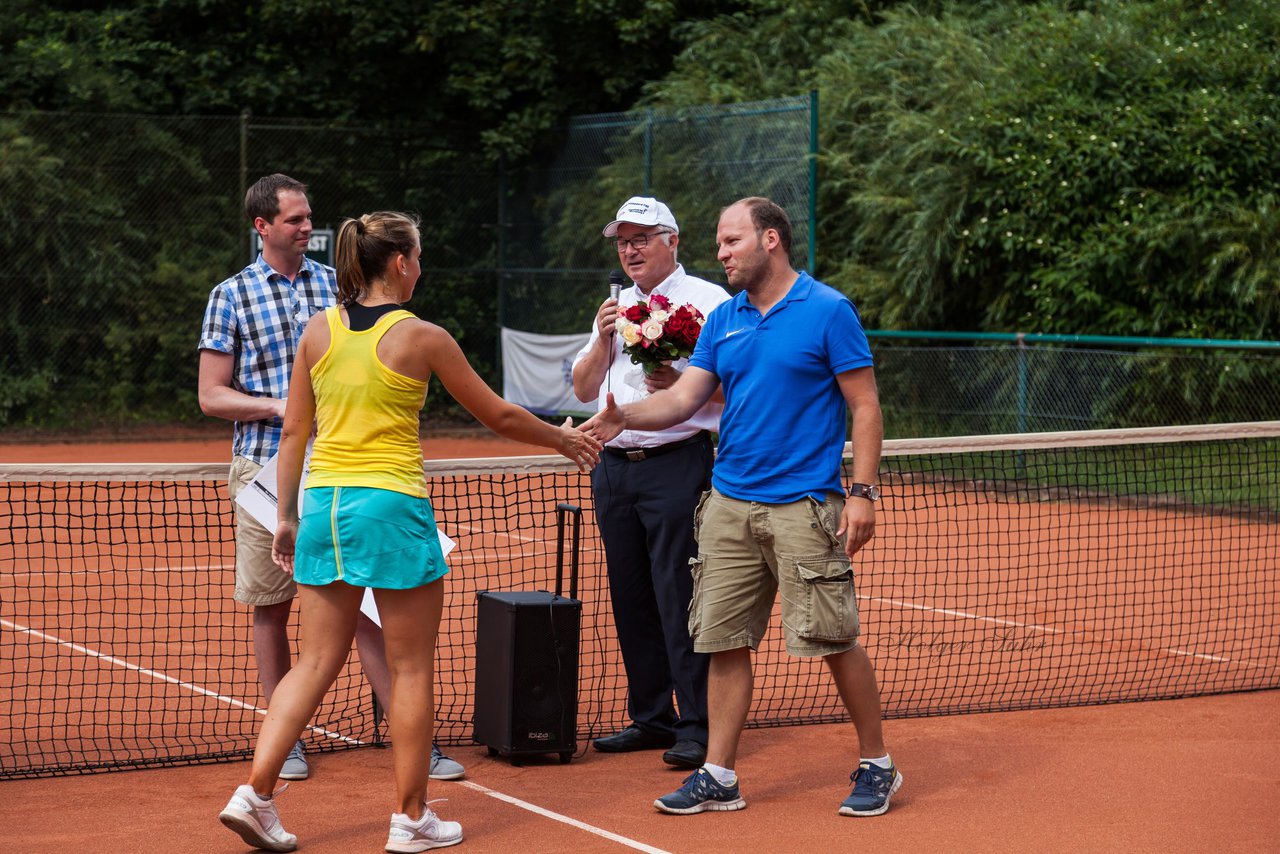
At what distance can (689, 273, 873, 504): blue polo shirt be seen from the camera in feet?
16.1

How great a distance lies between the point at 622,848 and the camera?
4715 millimetres

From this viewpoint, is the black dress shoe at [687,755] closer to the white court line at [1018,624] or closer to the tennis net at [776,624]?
the tennis net at [776,624]

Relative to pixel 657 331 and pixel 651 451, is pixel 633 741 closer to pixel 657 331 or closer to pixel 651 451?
pixel 651 451

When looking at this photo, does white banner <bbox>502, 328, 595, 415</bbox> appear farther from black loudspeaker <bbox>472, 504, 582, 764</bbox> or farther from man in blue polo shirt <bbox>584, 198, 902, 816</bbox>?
man in blue polo shirt <bbox>584, 198, 902, 816</bbox>

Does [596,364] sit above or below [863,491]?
above

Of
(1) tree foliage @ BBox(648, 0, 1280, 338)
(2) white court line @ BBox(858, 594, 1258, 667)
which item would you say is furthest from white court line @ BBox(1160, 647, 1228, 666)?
(1) tree foliage @ BBox(648, 0, 1280, 338)

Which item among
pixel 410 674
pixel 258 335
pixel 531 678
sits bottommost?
pixel 531 678

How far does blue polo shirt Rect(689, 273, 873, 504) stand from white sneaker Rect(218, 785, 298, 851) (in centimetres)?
174

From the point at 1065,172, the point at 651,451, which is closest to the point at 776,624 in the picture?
the point at 651,451

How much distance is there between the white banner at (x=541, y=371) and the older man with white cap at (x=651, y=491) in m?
12.3

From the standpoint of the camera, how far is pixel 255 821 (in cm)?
446

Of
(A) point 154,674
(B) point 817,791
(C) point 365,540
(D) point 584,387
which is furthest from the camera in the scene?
(A) point 154,674

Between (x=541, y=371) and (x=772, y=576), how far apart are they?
47.6 feet

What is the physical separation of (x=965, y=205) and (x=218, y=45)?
11.2 meters
